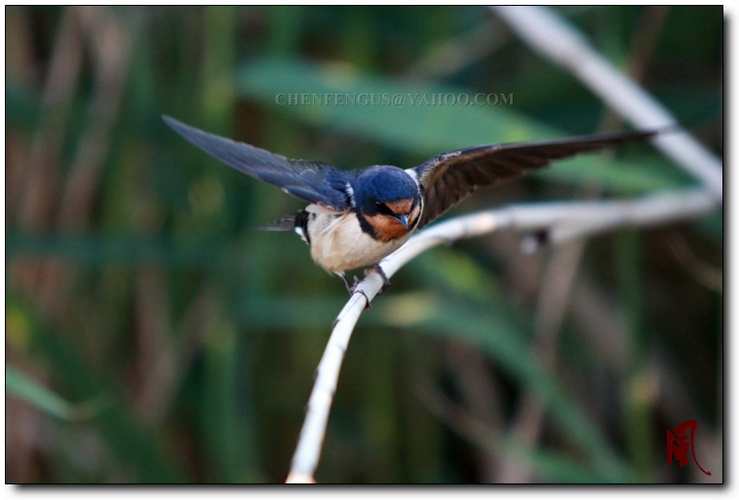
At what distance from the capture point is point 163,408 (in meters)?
1.86

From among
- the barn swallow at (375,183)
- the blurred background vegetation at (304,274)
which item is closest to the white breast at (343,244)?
the barn swallow at (375,183)

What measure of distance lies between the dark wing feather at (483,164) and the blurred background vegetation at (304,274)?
1.40ft

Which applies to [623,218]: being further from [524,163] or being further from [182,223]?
[182,223]

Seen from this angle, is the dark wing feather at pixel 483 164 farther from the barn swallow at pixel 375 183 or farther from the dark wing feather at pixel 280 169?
the dark wing feather at pixel 280 169

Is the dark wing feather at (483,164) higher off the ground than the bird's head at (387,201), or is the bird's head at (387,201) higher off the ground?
the dark wing feather at (483,164)

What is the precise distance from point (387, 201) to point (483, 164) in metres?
0.22

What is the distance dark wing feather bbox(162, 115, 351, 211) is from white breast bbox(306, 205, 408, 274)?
0.03 meters

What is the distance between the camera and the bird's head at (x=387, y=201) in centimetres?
103

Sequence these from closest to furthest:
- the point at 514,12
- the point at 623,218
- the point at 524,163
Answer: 1. the point at 524,163
2. the point at 623,218
3. the point at 514,12

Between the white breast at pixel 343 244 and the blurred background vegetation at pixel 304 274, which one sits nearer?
the white breast at pixel 343 244

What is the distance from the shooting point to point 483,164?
3.93 feet

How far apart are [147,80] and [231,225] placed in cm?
34

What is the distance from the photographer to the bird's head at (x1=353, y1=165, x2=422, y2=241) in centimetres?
103

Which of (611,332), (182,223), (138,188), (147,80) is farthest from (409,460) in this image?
(147,80)
